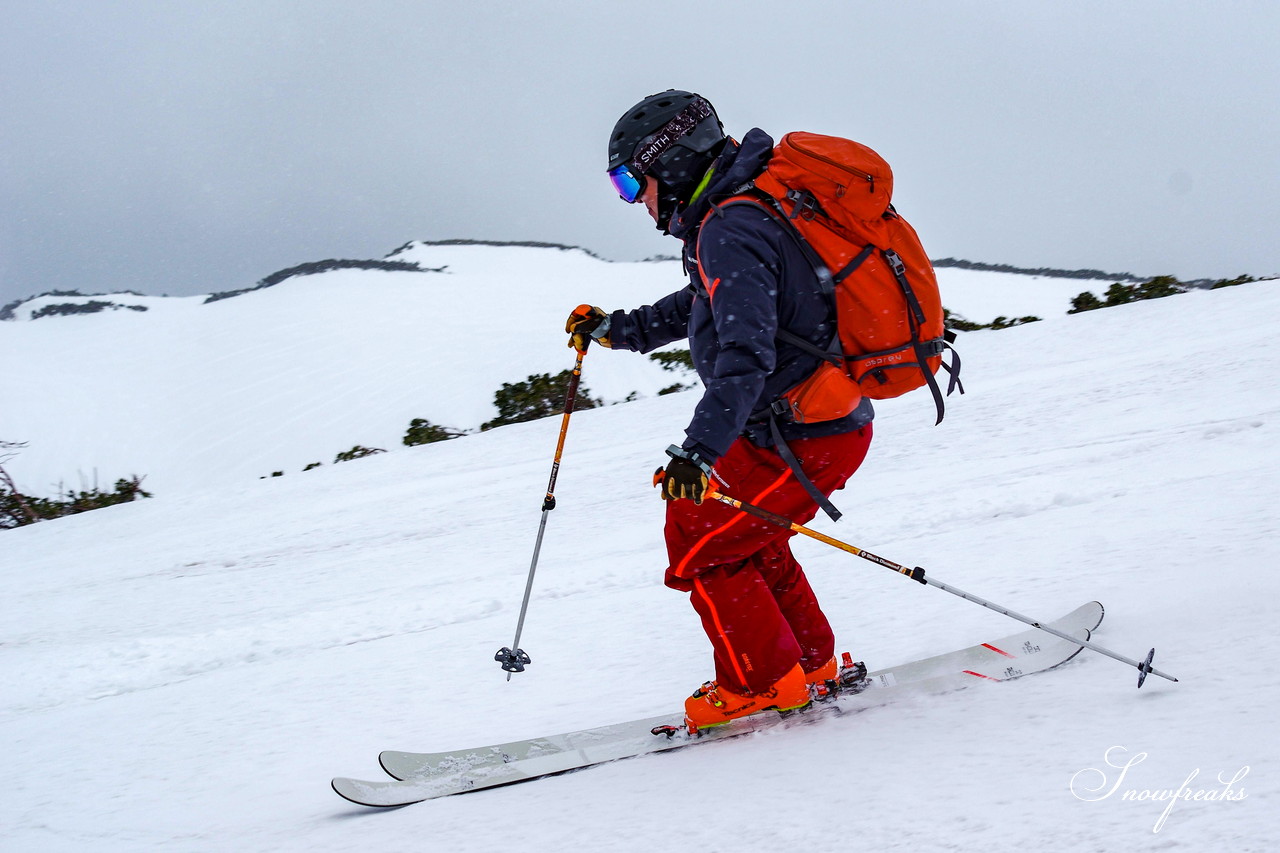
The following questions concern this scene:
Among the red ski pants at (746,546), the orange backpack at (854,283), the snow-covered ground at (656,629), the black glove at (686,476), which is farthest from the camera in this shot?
the red ski pants at (746,546)

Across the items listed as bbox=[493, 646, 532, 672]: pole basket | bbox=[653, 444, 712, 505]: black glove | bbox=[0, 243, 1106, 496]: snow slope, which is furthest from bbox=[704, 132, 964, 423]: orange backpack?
bbox=[0, 243, 1106, 496]: snow slope

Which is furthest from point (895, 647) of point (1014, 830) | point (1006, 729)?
point (1014, 830)

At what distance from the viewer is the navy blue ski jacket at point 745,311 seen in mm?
2426

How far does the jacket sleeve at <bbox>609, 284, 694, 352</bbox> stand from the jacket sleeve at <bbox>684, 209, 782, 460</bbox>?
2.81 ft

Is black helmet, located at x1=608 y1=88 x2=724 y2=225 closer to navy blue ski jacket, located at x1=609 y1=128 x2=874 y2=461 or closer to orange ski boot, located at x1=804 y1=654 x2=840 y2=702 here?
navy blue ski jacket, located at x1=609 y1=128 x2=874 y2=461

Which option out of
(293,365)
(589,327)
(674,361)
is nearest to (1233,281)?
(674,361)

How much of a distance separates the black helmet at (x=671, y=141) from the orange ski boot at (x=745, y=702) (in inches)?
62.7

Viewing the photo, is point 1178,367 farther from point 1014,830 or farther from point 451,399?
point 451,399

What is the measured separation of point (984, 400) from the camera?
784 centimetres

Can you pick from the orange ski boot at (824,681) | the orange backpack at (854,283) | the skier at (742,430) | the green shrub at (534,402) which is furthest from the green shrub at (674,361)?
the orange backpack at (854,283)

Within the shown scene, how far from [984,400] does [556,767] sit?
6256 millimetres

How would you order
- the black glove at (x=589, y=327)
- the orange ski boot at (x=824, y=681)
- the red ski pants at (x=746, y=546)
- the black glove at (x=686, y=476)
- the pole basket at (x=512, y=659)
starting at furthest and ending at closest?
1. the black glove at (x=589, y=327)
2. the pole basket at (x=512, y=659)
3. the orange ski boot at (x=824, y=681)
4. the red ski pants at (x=746, y=546)
5. the black glove at (x=686, y=476)

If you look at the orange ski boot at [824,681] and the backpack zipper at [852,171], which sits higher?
the backpack zipper at [852,171]

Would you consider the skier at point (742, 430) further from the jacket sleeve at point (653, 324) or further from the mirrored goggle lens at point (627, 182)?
the jacket sleeve at point (653, 324)
